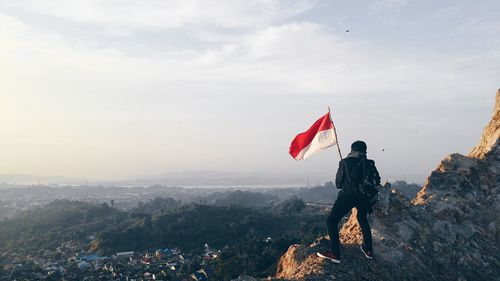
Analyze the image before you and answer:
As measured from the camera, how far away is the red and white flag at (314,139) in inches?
419

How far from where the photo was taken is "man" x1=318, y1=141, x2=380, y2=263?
8.89m

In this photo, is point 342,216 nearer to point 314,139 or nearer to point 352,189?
point 352,189

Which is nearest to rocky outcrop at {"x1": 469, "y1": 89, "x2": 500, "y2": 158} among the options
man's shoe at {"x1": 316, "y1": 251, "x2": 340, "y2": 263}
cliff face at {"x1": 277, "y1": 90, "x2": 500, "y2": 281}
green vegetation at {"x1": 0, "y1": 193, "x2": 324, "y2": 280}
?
cliff face at {"x1": 277, "y1": 90, "x2": 500, "y2": 281}

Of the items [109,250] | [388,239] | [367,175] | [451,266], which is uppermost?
[367,175]

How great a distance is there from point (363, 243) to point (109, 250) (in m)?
51.7

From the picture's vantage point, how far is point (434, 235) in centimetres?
1076

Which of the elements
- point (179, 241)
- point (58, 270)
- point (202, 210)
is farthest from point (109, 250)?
point (202, 210)

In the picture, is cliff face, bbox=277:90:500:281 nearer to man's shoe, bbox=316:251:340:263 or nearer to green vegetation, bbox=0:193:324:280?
man's shoe, bbox=316:251:340:263

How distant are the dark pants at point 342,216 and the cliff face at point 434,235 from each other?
0.37 m

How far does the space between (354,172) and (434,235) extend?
359 centimetres

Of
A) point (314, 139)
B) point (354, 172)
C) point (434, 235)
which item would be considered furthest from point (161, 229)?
point (354, 172)

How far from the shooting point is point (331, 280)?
847 centimetres

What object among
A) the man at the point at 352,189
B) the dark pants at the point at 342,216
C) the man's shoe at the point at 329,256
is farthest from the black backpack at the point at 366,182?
the man's shoe at the point at 329,256

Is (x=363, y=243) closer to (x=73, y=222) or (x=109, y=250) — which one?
(x=109, y=250)
